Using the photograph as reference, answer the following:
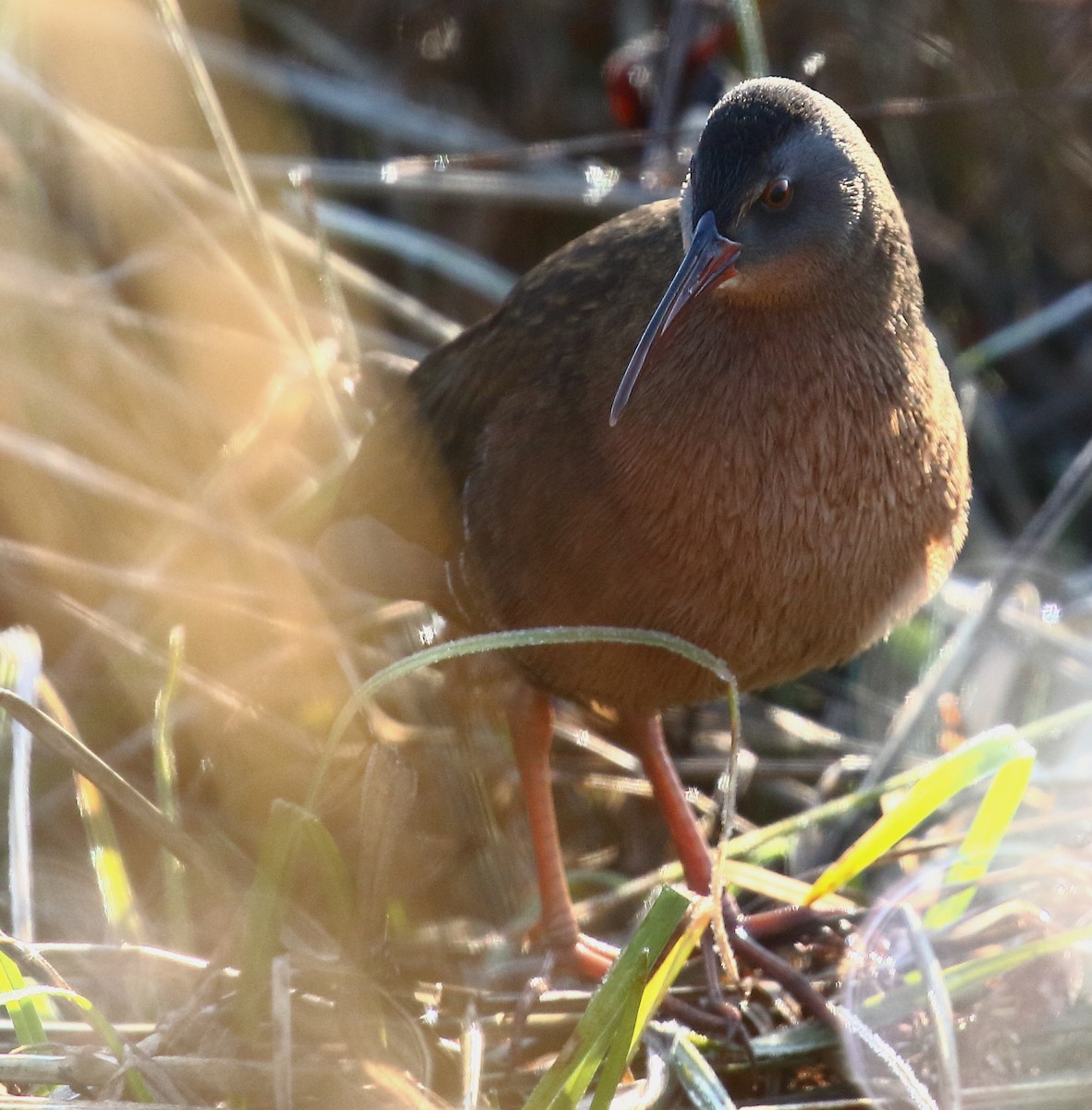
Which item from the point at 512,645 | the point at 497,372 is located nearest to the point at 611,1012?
the point at 512,645

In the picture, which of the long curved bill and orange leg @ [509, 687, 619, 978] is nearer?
the long curved bill

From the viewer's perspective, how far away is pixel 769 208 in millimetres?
1918

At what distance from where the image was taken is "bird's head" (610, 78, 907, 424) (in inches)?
74.3

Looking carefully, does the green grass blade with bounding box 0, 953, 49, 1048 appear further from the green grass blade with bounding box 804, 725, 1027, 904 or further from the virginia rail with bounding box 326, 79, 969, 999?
the green grass blade with bounding box 804, 725, 1027, 904

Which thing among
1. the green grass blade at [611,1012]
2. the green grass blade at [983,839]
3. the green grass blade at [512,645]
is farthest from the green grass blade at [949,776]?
the green grass blade at [611,1012]

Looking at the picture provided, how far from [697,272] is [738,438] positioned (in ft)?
0.74

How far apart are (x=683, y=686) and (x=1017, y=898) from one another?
1.84ft

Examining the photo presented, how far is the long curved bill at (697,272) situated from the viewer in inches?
73.8

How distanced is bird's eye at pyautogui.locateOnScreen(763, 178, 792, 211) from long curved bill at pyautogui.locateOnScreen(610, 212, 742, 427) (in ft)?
0.24

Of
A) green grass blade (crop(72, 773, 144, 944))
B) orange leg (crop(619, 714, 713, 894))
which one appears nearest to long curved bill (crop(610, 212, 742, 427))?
orange leg (crop(619, 714, 713, 894))

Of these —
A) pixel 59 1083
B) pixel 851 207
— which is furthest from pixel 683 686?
pixel 59 1083

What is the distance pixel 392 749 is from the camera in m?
2.10

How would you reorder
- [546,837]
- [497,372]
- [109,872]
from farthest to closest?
[546,837] → [497,372] → [109,872]

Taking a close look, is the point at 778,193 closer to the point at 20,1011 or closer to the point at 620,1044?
the point at 620,1044
